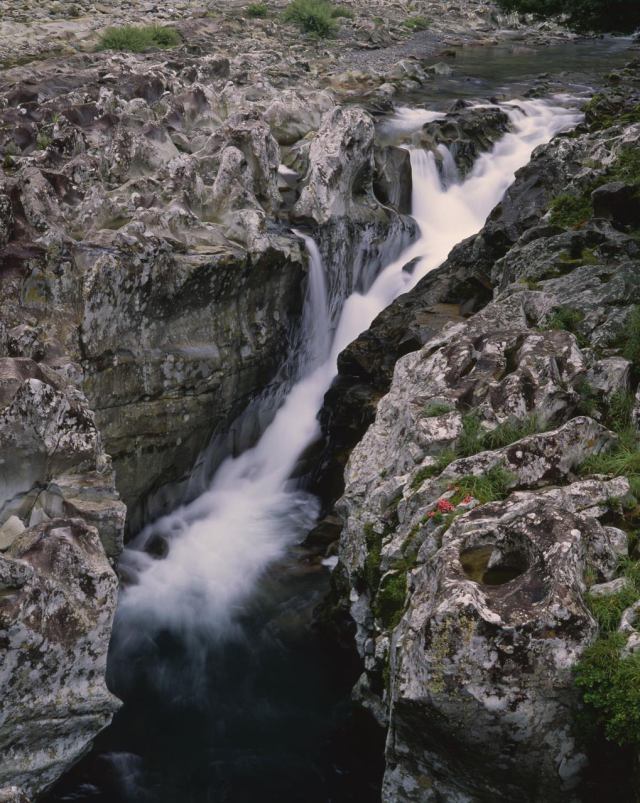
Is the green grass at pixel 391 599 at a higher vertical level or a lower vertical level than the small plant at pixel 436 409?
lower

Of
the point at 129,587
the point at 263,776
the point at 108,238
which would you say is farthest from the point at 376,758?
the point at 108,238

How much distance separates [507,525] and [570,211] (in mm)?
11106

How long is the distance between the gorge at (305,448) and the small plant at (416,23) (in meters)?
31.4

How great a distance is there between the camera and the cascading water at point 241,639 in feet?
36.5

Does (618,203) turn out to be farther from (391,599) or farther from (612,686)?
(612,686)

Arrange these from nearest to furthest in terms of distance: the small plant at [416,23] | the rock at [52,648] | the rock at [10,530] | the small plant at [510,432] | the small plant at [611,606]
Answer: the small plant at [611,606] < the rock at [52,648] < the rock at [10,530] < the small plant at [510,432] < the small plant at [416,23]

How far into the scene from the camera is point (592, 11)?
45.6 ft

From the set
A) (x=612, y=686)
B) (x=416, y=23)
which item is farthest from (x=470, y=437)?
(x=416, y=23)

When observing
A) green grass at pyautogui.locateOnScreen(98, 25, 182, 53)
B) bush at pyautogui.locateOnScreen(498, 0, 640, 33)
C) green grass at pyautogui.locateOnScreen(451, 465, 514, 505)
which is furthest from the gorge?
green grass at pyautogui.locateOnScreen(98, 25, 182, 53)

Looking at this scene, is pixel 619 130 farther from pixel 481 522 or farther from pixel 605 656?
pixel 605 656

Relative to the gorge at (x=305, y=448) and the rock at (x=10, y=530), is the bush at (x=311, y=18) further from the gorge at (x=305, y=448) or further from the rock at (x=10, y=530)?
the rock at (x=10, y=530)

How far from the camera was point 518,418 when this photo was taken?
33.9ft

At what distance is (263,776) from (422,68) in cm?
3506

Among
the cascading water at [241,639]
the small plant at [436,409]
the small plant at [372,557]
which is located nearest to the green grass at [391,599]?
the small plant at [372,557]
